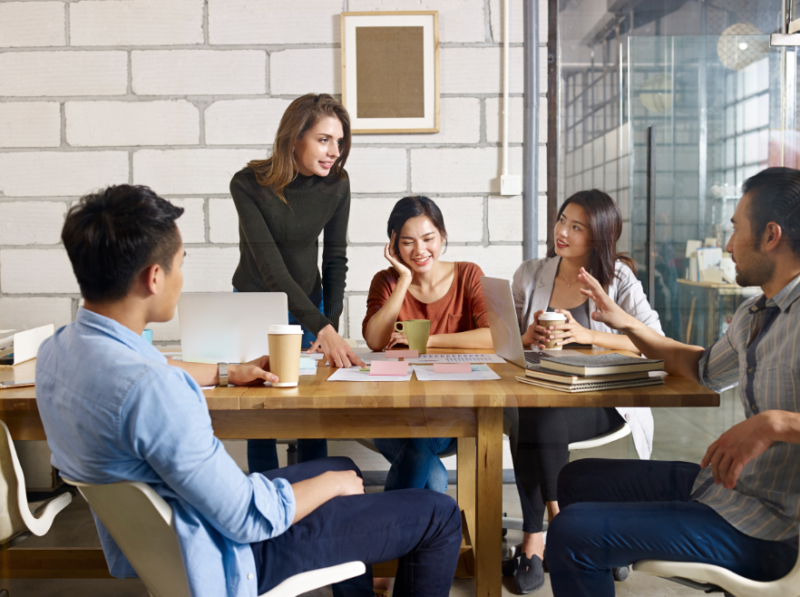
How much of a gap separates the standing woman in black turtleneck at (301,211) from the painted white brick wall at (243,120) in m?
0.03

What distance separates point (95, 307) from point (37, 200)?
0.79 m

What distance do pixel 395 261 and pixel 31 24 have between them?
3.90 feet

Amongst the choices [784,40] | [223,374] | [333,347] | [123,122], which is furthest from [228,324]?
[784,40]

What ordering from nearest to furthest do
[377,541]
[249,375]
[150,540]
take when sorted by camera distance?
1. [150,540]
2. [377,541]
3. [249,375]

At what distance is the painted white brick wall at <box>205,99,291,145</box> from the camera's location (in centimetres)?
166

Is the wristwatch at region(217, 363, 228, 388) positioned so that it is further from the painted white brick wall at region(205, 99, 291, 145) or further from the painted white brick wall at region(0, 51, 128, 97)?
the painted white brick wall at region(0, 51, 128, 97)

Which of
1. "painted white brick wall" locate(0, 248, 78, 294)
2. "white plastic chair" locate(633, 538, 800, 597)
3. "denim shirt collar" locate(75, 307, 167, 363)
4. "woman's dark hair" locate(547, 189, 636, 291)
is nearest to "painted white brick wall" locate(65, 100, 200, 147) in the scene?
"painted white brick wall" locate(0, 248, 78, 294)

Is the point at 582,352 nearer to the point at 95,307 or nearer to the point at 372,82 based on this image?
the point at 372,82

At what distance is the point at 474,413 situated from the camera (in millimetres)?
1378

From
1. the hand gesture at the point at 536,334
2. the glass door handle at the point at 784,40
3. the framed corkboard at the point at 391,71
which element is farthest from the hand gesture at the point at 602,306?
the glass door handle at the point at 784,40

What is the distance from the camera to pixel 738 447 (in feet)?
4.23

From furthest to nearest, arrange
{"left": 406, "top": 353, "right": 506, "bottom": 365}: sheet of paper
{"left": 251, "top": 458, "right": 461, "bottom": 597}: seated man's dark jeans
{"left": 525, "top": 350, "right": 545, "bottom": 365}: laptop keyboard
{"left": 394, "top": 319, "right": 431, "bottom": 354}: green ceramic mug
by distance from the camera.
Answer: {"left": 394, "top": 319, "right": 431, "bottom": 354}: green ceramic mug < {"left": 406, "top": 353, "right": 506, "bottom": 365}: sheet of paper < {"left": 525, "top": 350, "right": 545, "bottom": 365}: laptop keyboard < {"left": 251, "top": 458, "right": 461, "bottom": 597}: seated man's dark jeans

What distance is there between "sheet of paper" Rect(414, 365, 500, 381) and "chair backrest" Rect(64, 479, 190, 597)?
63 cm

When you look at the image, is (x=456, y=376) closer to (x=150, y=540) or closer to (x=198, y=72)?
(x=150, y=540)
